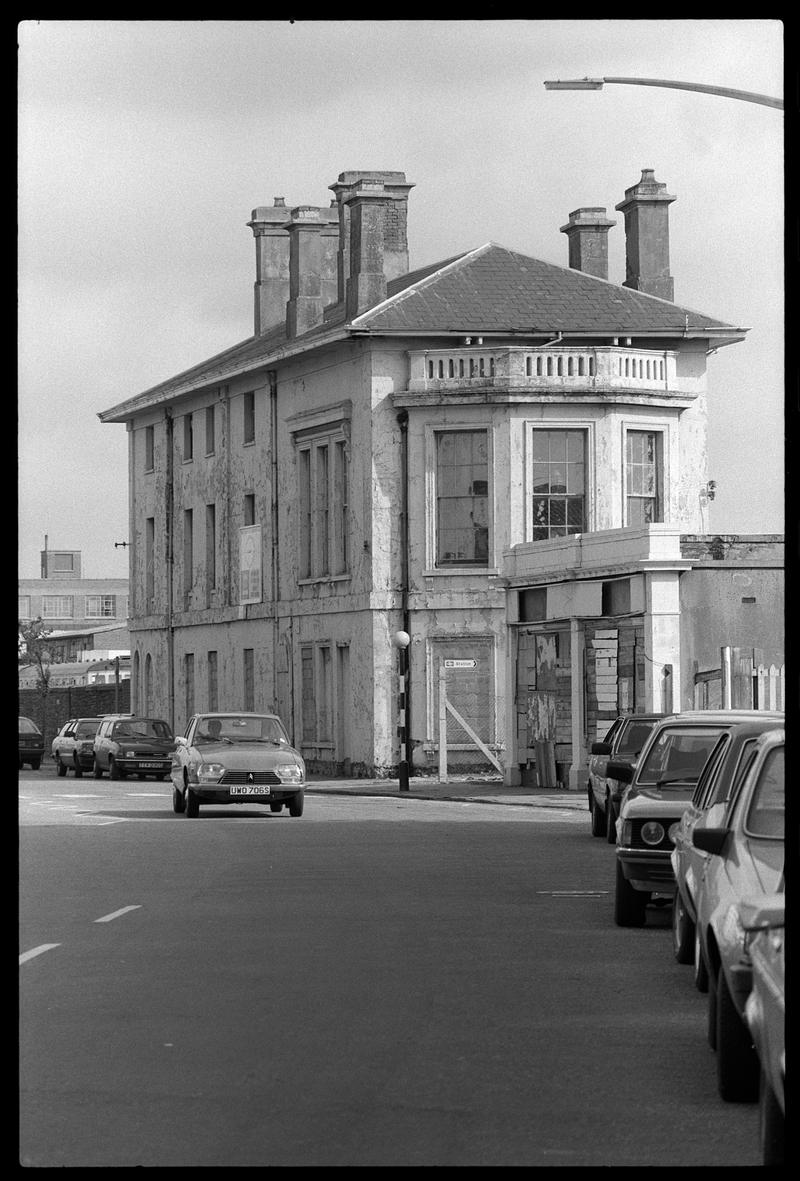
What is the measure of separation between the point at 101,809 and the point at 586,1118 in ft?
90.9

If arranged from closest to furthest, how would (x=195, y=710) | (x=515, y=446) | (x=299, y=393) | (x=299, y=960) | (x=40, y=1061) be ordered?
(x=40, y=1061), (x=299, y=960), (x=515, y=446), (x=299, y=393), (x=195, y=710)

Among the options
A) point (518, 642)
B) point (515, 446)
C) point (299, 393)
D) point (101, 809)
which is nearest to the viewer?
point (101, 809)

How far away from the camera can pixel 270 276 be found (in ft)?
205

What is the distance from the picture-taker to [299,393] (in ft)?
175

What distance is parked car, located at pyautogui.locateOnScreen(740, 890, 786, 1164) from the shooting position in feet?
21.4

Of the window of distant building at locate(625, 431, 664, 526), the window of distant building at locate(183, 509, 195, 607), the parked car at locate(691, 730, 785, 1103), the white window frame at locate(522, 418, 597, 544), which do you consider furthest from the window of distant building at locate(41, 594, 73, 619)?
the parked car at locate(691, 730, 785, 1103)

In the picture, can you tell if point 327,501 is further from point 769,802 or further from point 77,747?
point 769,802

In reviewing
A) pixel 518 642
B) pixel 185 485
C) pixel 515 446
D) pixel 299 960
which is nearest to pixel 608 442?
pixel 515 446

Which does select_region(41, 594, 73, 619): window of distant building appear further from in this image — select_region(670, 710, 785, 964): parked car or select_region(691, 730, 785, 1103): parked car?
select_region(691, 730, 785, 1103): parked car

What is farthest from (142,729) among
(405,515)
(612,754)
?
(612,754)

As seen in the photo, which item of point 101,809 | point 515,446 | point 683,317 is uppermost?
point 683,317

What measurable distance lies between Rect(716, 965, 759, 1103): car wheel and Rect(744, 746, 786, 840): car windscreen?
1.12 metres

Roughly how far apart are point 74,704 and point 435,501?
31.7 meters

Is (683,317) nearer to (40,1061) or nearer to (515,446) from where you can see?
(515,446)
